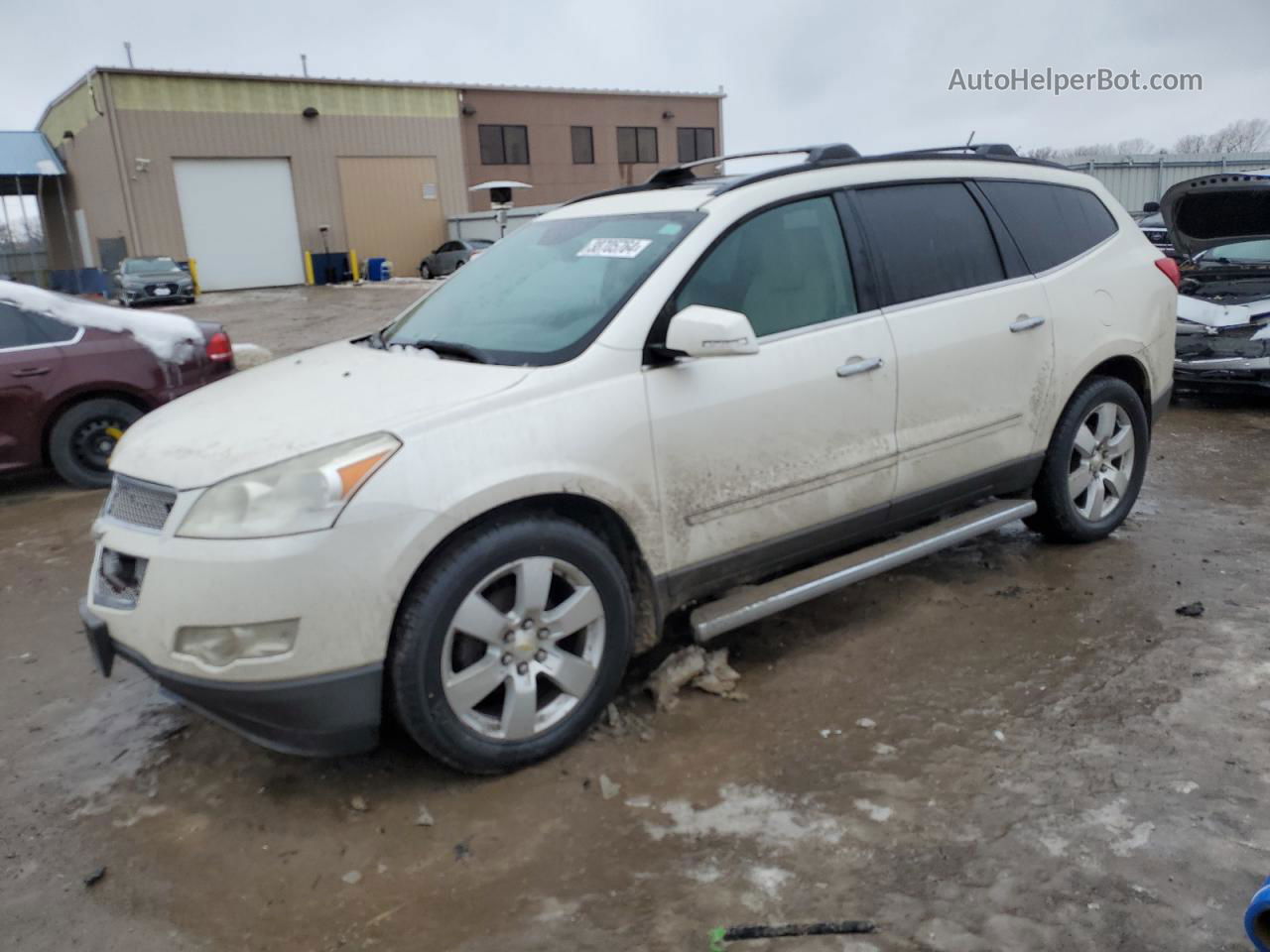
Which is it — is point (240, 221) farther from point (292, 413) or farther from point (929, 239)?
point (292, 413)

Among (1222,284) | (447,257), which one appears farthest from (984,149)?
(447,257)

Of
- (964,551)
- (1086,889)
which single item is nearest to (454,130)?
(964,551)

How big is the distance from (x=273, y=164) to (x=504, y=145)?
1014cm

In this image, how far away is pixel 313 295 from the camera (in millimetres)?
27516

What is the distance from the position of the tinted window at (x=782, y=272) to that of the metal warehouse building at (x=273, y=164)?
31.7m

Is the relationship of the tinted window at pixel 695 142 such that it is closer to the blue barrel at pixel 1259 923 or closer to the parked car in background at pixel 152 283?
the parked car in background at pixel 152 283

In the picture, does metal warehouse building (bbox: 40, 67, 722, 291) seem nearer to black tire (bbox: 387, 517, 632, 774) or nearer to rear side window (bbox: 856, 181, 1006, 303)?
rear side window (bbox: 856, 181, 1006, 303)

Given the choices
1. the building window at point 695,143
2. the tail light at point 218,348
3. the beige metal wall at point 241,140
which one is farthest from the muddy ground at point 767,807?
the building window at point 695,143

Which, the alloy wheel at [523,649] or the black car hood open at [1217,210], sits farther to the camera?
the black car hood open at [1217,210]

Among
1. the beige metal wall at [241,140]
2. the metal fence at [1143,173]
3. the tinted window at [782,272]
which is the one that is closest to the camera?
the tinted window at [782,272]

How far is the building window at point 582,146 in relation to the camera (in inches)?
1660

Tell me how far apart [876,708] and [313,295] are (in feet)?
87.4

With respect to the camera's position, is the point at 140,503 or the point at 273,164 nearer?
the point at 140,503

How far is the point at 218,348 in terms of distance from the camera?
7527 mm
